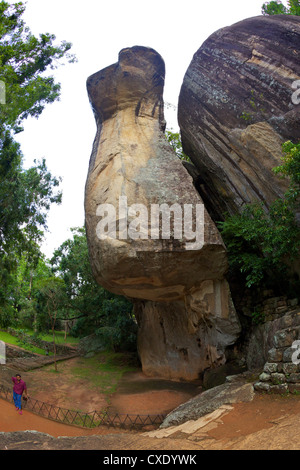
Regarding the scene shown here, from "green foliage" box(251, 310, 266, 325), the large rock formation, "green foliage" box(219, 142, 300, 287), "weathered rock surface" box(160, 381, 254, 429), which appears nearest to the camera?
"weathered rock surface" box(160, 381, 254, 429)

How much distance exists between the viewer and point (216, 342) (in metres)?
11.1

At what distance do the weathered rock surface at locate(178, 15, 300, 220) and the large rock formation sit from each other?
151cm

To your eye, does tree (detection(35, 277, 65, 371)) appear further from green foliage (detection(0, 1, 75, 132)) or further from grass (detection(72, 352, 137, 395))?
green foliage (detection(0, 1, 75, 132))

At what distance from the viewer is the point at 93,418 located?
8961mm

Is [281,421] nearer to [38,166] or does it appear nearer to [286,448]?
[286,448]

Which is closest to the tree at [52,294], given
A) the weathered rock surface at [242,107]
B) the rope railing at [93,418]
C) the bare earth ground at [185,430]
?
the bare earth ground at [185,430]

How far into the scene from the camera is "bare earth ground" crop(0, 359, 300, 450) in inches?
183

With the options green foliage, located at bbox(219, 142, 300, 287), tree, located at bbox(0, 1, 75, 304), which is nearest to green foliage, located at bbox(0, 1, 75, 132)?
tree, located at bbox(0, 1, 75, 304)

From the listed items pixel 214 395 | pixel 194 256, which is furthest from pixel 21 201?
pixel 214 395

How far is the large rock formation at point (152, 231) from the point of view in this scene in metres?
9.47

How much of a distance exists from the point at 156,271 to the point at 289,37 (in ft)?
26.1

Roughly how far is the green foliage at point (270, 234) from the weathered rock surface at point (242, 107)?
726 mm

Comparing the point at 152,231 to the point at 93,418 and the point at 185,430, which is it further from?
the point at 93,418

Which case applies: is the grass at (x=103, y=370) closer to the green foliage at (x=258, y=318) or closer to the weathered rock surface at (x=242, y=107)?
the green foliage at (x=258, y=318)
